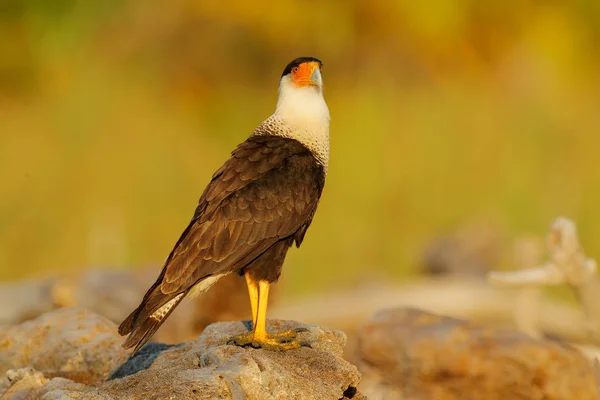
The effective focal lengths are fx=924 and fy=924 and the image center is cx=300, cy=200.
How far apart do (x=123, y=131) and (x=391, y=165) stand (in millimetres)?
7725

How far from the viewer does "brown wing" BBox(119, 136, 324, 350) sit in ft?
23.1

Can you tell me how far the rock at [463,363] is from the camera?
8.87 metres

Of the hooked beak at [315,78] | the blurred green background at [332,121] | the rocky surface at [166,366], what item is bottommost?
the rocky surface at [166,366]

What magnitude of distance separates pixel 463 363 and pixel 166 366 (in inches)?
132

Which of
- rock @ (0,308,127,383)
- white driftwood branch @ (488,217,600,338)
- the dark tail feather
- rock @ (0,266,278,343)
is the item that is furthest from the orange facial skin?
rock @ (0,266,278,343)

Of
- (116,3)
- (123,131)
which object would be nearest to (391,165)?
(123,131)

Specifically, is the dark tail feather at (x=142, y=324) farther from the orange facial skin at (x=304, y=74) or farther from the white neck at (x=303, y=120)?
the orange facial skin at (x=304, y=74)

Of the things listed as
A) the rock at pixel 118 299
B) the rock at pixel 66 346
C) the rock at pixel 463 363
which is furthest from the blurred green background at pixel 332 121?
the rock at pixel 66 346

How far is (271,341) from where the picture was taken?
7.18 metres

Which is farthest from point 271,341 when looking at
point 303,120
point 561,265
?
point 561,265

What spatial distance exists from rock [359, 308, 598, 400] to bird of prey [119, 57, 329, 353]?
2.19 meters

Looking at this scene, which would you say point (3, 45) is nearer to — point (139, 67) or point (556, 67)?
point (139, 67)

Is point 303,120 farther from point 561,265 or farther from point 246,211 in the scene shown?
point 561,265

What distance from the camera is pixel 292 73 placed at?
809 centimetres
